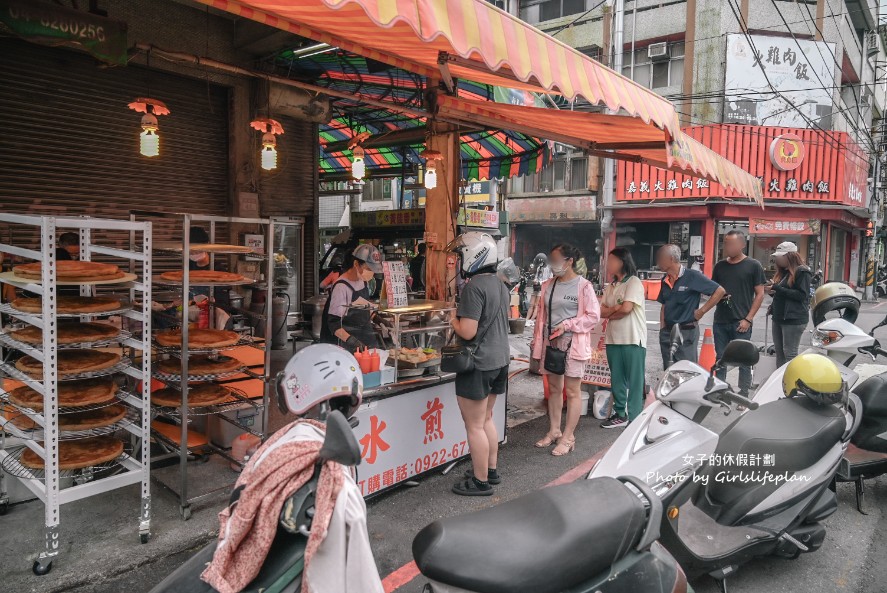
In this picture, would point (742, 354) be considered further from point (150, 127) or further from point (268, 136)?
point (150, 127)

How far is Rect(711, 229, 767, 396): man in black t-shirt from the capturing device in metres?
6.69

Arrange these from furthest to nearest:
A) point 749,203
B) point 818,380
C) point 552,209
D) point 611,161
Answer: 1. point 552,209
2. point 611,161
3. point 749,203
4. point 818,380

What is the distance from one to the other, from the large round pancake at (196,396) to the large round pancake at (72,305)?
0.84m

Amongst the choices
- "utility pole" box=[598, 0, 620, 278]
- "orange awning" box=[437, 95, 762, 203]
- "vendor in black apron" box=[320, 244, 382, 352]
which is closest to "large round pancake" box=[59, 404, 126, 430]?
"vendor in black apron" box=[320, 244, 382, 352]

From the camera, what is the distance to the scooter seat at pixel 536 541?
5.77ft

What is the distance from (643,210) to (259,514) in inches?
917

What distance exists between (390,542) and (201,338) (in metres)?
1.95

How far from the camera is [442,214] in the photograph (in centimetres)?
621

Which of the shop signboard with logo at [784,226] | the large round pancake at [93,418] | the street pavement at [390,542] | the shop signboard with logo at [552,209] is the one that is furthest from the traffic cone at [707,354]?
the shop signboard with logo at [552,209]

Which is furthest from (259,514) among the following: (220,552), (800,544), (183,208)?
(183,208)

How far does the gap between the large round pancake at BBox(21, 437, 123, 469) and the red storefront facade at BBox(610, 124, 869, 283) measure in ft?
68.2

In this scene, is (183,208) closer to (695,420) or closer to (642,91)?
(642,91)

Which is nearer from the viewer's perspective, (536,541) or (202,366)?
(536,541)

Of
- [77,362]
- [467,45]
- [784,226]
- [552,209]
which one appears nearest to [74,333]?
[77,362]
